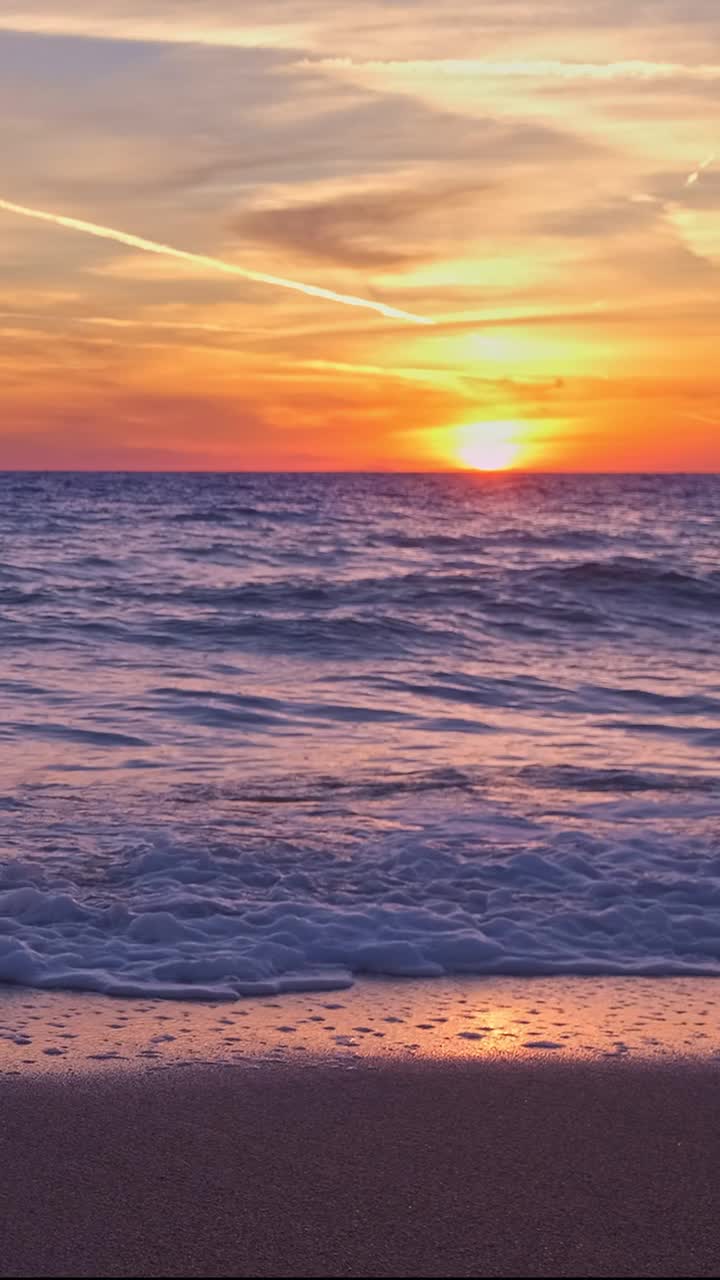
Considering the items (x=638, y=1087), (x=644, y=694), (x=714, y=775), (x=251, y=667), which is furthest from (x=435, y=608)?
(x=638, y=1087)

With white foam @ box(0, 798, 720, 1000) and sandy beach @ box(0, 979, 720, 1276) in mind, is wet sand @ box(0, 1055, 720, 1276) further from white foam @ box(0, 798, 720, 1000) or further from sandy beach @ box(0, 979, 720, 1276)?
white foam @ box(0, 798, 720, 1000)

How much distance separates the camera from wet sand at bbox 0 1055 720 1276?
2904mm

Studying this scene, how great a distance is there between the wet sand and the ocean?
33.4 inches

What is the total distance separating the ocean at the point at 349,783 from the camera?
5059mm

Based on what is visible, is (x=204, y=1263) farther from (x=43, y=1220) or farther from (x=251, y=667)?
(x=251, y=667)

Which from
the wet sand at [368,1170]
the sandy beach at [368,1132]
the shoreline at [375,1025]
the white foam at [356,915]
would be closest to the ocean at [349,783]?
the white foam at [356,915]

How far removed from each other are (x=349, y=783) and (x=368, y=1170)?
4.75 m

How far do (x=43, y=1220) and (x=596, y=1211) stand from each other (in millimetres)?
1296

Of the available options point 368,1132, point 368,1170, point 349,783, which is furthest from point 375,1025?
point 349,783

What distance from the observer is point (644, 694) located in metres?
11.9

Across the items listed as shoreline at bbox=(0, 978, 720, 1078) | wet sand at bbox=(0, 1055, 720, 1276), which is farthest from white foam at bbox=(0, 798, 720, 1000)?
wet sand at bbox=(0, 1055, 720, 1276)

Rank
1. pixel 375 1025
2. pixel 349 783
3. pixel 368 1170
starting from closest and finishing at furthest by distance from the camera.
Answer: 1. pixel 368 1170
2. pixel 375 1025
3. pixel 349 783

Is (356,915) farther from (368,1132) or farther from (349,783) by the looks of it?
(349,783)

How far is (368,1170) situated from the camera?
10.8 feet
